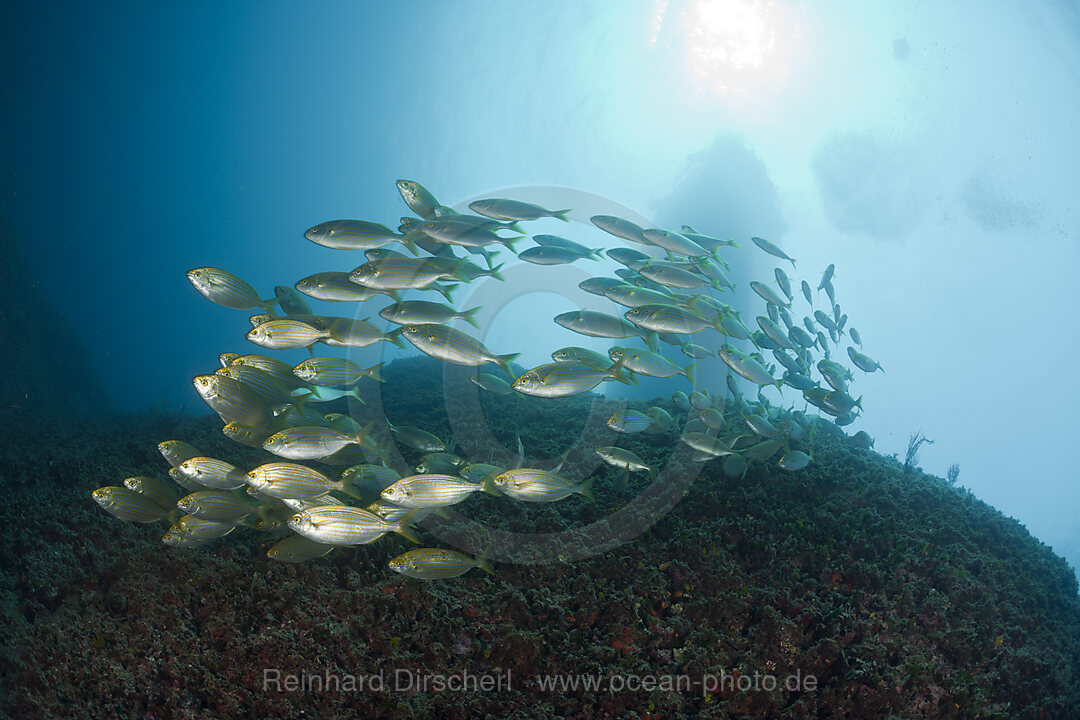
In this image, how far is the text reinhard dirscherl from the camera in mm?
3176

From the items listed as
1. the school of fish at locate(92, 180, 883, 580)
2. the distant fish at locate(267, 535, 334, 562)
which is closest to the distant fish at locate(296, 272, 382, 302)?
the school of fish at locate(92, 180, 883, 580)

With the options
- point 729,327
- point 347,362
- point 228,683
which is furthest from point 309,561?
point 729,327

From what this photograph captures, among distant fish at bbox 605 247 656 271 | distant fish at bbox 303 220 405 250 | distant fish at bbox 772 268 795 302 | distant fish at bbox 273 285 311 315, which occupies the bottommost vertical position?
distant fish at bbox 273 285 311 315

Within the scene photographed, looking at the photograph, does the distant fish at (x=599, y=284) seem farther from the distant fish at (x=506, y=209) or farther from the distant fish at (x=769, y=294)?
the distant fish at (x=769, y=294)

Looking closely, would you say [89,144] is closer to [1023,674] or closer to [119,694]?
[119,694]

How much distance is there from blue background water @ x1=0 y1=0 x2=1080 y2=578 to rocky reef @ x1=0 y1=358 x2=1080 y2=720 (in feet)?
34.8

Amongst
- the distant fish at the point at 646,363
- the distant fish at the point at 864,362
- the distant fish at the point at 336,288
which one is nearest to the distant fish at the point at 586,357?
the distant fish at the point at 646,363

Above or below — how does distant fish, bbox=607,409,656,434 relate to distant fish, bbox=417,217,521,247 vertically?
below

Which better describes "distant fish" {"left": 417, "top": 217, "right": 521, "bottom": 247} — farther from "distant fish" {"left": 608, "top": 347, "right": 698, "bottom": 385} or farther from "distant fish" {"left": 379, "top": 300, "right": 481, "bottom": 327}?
"distant fish" {"left": 608, "top": 347, "right": 698, "bottom": 385}

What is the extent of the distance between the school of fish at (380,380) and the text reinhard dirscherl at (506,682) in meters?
0.70

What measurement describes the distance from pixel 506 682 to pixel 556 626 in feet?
1.74

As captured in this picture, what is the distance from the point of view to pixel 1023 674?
373 centimetres

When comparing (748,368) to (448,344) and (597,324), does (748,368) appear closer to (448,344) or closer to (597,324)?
(597,324)

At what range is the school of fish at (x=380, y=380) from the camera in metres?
3.54
